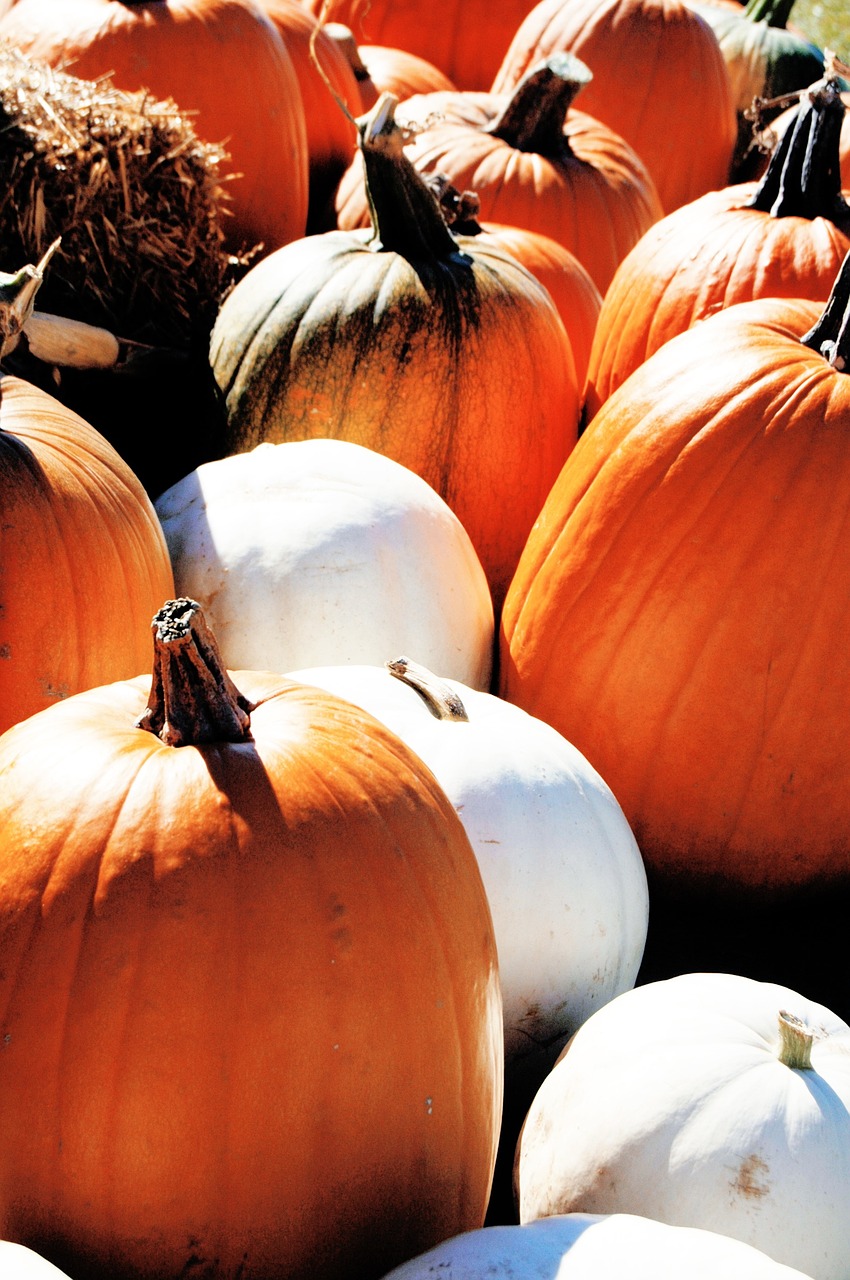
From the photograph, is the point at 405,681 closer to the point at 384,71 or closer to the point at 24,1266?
the point at 24,1266

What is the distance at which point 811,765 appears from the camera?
2113 mm

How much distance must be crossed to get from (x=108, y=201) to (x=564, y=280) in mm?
1184

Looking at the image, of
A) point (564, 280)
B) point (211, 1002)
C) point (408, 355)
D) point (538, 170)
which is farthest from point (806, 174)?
point (211, 1002)

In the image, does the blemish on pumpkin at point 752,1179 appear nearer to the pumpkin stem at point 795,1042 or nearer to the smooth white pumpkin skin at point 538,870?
the pumpkin stem at point 795,1042

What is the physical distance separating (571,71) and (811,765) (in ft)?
7.09

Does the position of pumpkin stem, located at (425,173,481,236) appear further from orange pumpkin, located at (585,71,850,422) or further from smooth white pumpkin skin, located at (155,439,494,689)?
smooth white pumpkin skin, located at (155,439,494,689)

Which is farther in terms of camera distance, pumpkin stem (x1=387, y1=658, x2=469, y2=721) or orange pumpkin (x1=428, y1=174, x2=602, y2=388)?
orange pumpkin (x1=428, y1=174, x2=602, y2=388)

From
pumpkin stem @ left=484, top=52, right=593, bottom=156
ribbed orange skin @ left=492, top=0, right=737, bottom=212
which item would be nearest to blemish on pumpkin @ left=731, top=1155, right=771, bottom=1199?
pumpkin stem @ left=484, top=52, right=593, bottom=156

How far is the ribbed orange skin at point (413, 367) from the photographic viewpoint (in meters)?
2.67

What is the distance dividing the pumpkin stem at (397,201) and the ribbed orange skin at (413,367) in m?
0.04

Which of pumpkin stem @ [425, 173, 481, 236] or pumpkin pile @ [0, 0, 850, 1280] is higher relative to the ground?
pumpkin stem @ [425, 173, 481, 236]

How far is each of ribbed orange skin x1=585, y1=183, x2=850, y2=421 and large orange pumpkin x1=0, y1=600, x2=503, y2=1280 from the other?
1.91 metres

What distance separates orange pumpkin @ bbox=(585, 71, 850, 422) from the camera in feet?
9.04

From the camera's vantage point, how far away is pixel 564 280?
10.7 ft
